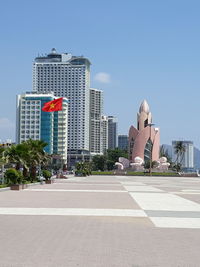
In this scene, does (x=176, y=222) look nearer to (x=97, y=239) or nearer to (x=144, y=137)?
(x=97, y=239)

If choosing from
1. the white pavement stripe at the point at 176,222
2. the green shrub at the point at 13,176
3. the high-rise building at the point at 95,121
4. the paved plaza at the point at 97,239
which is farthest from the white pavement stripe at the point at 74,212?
the high-rise building at the point at 95,121

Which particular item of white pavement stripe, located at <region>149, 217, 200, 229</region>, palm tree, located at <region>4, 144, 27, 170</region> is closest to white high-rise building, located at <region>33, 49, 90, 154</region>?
palm tree, located at <region>4, 144, 27, 170</region>

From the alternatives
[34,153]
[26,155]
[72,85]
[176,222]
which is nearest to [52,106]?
[34,153]

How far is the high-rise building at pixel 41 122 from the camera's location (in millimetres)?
133875

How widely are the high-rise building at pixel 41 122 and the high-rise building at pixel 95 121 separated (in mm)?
49188

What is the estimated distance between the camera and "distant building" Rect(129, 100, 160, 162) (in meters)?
115

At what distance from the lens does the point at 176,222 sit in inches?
511

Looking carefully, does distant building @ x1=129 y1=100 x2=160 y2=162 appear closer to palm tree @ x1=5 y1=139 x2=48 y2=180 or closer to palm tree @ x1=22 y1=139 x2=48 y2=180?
palm tree @ x1=5 y1=139 x2=48 y2=180

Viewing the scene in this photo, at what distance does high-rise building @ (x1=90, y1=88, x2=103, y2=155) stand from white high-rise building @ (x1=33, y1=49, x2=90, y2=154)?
15.0m

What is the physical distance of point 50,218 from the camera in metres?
13.2

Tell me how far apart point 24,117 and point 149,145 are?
127 feet

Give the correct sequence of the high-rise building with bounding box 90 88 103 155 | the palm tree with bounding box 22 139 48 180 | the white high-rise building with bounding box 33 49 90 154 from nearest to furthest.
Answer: the palm tree with bounding box 22 139 48 180
the white high-rise building with bounding box 33 49 90 154
the high-rise building with bounding box 90 88 103 155

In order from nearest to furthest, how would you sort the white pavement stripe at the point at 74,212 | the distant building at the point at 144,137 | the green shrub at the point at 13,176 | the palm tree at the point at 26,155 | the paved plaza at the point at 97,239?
the paved plaza at the point at 97,239 < the white pavement stripe at the point at 74,212 < the green shrub at the point at 13,176 < the palm tree at the point at 26,155 < the distant building at the point at 144,137

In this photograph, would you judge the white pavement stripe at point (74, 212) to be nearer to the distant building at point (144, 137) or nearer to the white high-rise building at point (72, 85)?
the distant building at point (144, 137)
